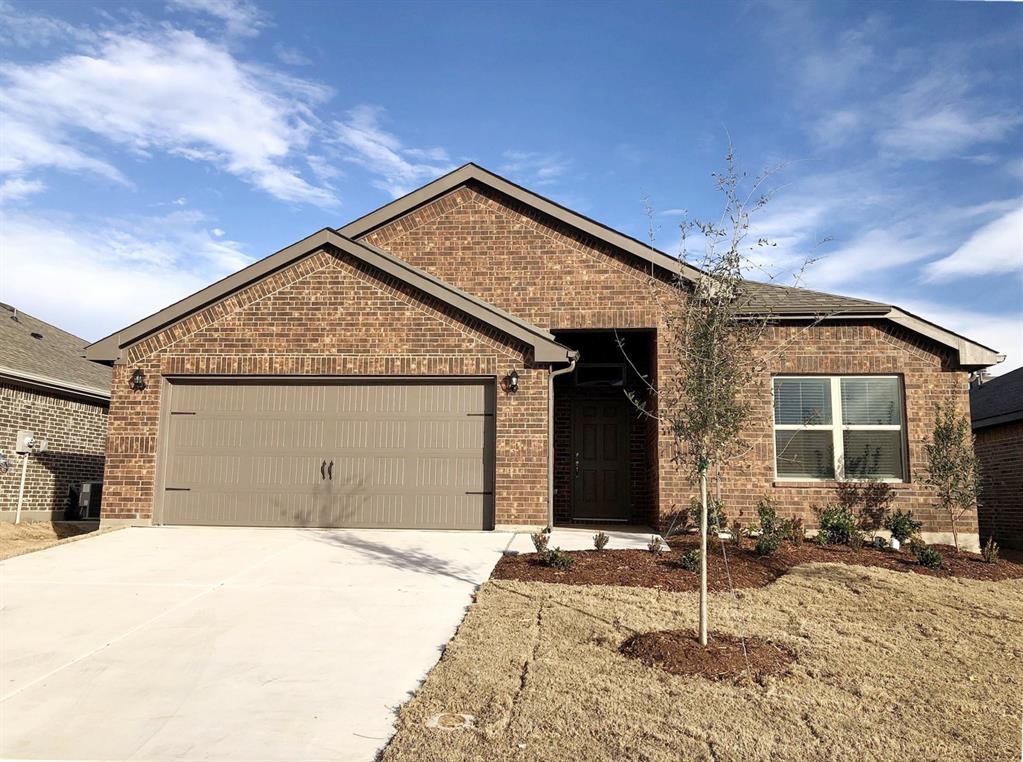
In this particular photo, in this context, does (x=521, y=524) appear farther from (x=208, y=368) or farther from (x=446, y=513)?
(x=208, y=368)

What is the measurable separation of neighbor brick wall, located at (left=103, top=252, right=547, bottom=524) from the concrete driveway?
65.8 inches

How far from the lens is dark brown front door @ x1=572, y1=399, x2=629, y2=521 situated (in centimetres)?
1405

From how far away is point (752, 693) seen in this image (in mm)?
4957

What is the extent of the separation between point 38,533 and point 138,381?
3959 millimetres

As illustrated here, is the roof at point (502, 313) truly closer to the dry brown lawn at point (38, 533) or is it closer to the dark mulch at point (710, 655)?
the dry brown lawn at point (38, 533)

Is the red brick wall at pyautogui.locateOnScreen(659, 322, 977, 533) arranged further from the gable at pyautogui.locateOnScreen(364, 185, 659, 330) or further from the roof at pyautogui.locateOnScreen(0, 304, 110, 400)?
the roof at pyautogui.locateOnScreen(0, 304, 110, 400)

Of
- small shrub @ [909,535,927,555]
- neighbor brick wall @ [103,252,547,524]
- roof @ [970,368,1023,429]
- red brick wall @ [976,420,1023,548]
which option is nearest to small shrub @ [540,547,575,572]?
neighbor brick wall @ [103,252,547,524]

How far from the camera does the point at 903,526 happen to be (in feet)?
36.5

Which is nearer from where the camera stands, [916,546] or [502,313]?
[916,546]

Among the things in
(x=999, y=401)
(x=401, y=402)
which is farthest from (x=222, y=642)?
(x=999, y=401)

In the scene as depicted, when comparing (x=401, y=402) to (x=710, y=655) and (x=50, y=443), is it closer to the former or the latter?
(x=710, y=655)

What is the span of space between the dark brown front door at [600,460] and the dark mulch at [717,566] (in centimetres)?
329

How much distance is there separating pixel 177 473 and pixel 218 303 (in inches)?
110

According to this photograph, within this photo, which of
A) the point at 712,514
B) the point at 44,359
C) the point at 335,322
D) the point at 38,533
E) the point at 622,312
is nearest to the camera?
the point at 712,514
